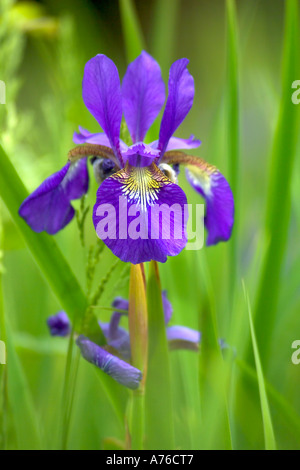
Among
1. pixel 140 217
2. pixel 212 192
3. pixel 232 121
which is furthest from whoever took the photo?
pixel 232 121

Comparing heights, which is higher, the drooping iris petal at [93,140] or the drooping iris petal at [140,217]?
the drooping iris petal at [93,140]

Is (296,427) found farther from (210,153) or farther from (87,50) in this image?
(87,50)

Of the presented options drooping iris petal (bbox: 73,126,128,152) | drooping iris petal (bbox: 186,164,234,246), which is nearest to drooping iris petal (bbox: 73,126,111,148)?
drooping iris petal (bbox: 73,126,128,152)

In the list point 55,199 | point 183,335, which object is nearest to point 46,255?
point 55,199

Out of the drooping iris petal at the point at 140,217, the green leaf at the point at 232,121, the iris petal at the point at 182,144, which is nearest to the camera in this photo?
the drooping iris petal at the point at 140,217

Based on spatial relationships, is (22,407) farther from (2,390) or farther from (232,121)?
(232,121)

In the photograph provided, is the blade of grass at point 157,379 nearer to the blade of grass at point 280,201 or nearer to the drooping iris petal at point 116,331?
the drooping iris petal at point 116,331

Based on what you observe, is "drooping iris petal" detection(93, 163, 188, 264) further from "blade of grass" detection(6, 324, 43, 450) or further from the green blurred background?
"blade of grass" detection(6, 324, 43, 450)

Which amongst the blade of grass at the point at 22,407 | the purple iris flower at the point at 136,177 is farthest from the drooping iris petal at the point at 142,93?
the blade of grass at the point at 22,407
